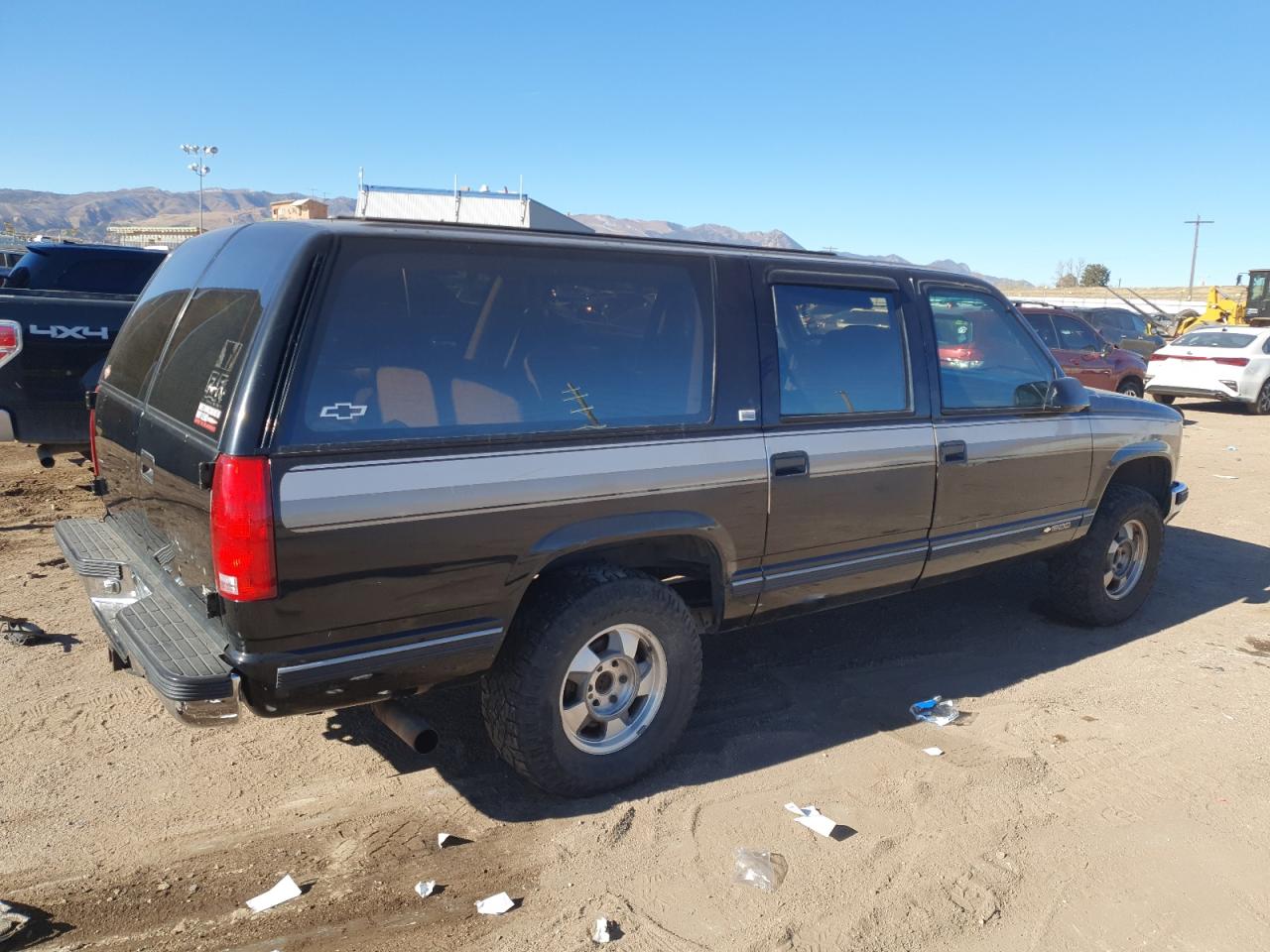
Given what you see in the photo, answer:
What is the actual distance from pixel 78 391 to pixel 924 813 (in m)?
5.78

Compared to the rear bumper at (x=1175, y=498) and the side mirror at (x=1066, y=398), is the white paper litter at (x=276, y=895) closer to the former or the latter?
the side mirror at (x=1066, y=398)

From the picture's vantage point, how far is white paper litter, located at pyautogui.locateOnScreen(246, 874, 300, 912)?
9.55 feet

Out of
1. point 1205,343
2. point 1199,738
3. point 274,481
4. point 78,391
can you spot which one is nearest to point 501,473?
point 274,481

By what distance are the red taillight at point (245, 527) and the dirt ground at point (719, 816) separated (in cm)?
103

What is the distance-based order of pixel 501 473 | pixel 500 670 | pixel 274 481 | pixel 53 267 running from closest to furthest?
1. pixel 274 481
2. pixel 501 473
3. pixel 500 670
4. pixel 53 267

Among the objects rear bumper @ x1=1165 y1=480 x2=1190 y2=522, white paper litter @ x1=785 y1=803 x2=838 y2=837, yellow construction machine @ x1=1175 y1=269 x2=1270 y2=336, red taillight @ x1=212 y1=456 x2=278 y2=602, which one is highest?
yellow construction machine @ x1=1175 y1=269 x2=1270 y2=336

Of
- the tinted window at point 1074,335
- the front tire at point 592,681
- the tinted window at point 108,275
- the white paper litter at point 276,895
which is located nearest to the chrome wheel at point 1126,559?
the front tire at point 592,681

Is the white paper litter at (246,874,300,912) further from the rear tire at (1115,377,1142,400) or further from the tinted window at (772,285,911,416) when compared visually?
the rear tire at (1115,377,1142,400)

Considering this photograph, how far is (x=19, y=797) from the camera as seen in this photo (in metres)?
3.45

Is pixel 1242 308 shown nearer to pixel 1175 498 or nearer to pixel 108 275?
pixel 1175 498

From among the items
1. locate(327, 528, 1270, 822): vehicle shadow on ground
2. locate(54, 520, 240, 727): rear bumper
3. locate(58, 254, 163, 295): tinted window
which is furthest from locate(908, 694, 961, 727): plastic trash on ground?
locate(58, 254, 163, 295): tinted window

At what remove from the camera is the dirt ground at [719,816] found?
2.92 metres

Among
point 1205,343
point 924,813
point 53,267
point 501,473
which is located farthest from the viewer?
point 1205,343

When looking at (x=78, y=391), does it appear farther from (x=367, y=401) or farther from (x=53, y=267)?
(x=367, y=401)
